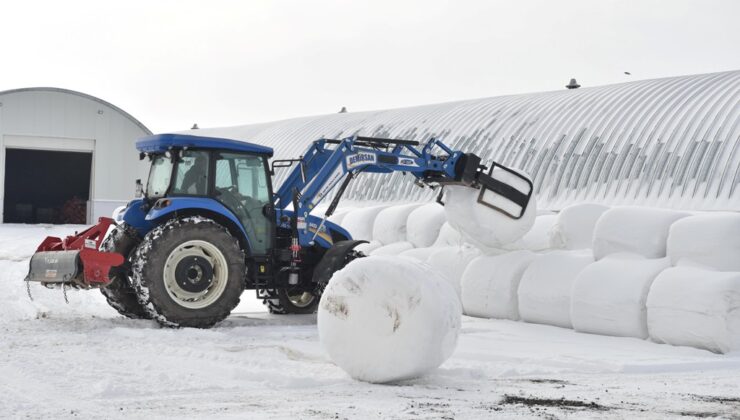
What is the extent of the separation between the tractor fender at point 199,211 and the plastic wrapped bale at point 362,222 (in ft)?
14.1

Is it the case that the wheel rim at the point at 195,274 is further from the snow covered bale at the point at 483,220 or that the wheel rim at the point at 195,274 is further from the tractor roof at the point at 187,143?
the snow covered bale at the point at 483,220

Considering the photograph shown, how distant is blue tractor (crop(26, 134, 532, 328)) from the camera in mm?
11273

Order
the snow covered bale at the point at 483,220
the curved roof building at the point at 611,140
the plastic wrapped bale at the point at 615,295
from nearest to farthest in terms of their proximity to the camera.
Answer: the plastic wrapped bale at the point at 615,295, the snow covered bale at the point at 483,220, the curved roof building at the point at 611,140

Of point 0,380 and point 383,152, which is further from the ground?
A: point 383,152

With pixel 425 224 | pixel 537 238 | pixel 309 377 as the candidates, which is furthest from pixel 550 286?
pixel 309 377

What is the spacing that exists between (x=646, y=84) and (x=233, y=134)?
15.2 metres

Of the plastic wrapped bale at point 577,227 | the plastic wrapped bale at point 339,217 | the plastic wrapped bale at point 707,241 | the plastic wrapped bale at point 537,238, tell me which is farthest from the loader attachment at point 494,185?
the plastic wrapped bale at point 339,217

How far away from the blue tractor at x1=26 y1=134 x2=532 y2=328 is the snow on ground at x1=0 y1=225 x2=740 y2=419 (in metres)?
0.50

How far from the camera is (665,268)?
35.5ft

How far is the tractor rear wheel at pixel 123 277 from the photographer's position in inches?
466

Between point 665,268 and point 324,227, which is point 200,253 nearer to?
point 324,227

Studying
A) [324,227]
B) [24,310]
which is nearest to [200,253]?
[324,227]

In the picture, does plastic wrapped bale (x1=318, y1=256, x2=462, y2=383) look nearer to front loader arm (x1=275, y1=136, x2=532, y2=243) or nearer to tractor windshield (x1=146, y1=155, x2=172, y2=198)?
tractor windshield (x1=146, y1=155, x2=172, y2=198)

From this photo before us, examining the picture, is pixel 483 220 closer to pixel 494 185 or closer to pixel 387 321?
pixel 494 185
